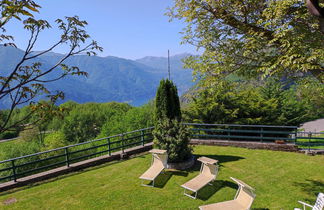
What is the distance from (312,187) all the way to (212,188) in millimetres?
3475

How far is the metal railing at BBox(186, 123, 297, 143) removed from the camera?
38.2 feet

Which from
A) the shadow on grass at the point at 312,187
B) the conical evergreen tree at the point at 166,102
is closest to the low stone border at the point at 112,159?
the conical evergreen tree at the point at 166,102

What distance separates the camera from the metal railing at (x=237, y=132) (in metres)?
11.7

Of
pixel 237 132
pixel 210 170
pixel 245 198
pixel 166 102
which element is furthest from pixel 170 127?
pixel 237 132

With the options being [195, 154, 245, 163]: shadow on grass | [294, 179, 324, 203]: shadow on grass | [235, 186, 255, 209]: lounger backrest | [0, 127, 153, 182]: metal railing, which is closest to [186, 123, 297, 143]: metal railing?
[195, 154, 245, 163]: shadow on grass

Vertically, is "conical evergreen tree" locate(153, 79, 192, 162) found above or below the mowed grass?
above

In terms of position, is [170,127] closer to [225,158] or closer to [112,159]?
[225,158]

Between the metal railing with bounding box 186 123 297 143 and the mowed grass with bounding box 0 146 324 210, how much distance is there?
1.25m

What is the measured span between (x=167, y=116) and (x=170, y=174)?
283cm

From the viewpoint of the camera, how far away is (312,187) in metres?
7.63

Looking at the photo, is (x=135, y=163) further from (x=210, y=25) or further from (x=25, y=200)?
(x=210, y=25)

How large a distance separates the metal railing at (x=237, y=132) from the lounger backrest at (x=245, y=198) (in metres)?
4.99

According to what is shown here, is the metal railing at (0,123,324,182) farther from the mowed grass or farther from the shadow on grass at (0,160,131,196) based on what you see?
the mowed grass

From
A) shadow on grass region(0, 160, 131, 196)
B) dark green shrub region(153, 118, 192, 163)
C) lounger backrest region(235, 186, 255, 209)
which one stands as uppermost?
dark green shrub region(153, 118, 192, 163)
